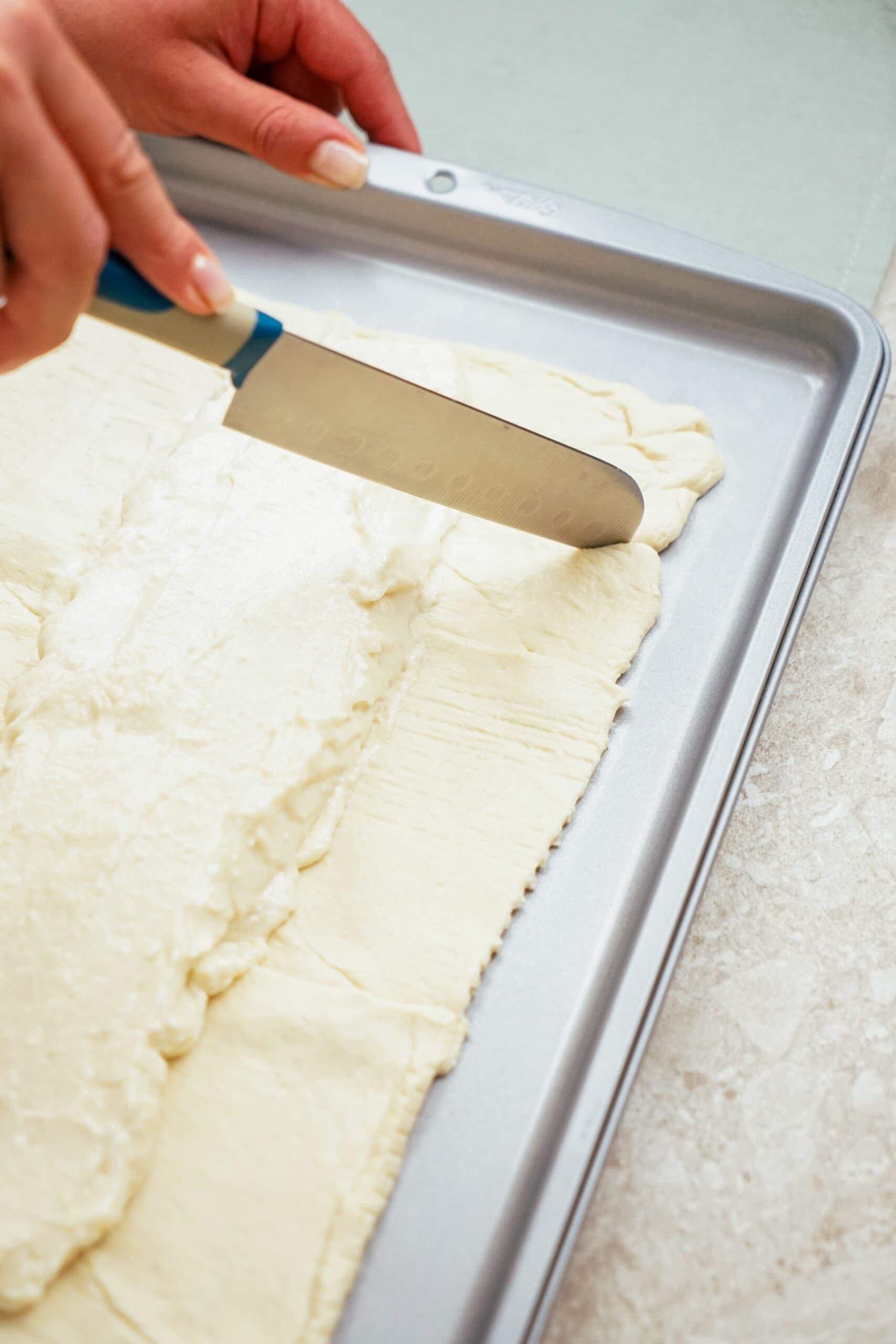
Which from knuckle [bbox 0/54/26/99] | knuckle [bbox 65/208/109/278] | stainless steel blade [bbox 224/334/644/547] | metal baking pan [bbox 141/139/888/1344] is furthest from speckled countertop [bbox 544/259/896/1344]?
knuckle [bbox 0/54/26/99]

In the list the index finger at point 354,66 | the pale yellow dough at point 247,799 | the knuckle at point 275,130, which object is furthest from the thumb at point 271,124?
the pale yellow dough at point 247,799

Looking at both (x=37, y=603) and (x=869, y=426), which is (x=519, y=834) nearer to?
(x=37, y=603)

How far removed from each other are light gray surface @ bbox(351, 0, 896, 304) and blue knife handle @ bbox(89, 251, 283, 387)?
969 millimetres

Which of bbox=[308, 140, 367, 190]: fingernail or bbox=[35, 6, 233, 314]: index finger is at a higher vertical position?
bbox=[308, 140, 367, 190]: fingernail

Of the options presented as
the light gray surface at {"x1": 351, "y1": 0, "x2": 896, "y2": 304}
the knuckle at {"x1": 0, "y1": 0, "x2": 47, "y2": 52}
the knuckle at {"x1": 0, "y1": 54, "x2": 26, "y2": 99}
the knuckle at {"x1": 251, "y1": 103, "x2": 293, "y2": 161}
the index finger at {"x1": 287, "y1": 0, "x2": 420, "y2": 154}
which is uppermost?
the light gray surface at {"x1": 351, "y1": 0, "x2": 896, "y2": 304}

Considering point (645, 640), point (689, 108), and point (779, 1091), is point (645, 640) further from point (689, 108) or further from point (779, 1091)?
point (689, 108)

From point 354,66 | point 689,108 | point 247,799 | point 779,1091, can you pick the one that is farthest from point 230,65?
point 779,1091

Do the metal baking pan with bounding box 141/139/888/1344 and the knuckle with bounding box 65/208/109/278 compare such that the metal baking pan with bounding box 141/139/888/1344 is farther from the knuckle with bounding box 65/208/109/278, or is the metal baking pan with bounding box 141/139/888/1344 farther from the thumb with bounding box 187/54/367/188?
the knuckle with bounding box 65/208/109/278

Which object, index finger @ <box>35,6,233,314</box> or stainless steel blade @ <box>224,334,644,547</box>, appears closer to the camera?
index finger @ <box>35,6,233,314</box>

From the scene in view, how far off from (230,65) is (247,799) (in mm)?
1043

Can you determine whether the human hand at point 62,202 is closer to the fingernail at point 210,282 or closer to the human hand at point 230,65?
the fingernail at point 210,282

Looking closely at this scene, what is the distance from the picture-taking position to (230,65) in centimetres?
141

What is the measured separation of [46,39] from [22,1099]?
30.8 inches

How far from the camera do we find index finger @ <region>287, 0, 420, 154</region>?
1385 millimetres
